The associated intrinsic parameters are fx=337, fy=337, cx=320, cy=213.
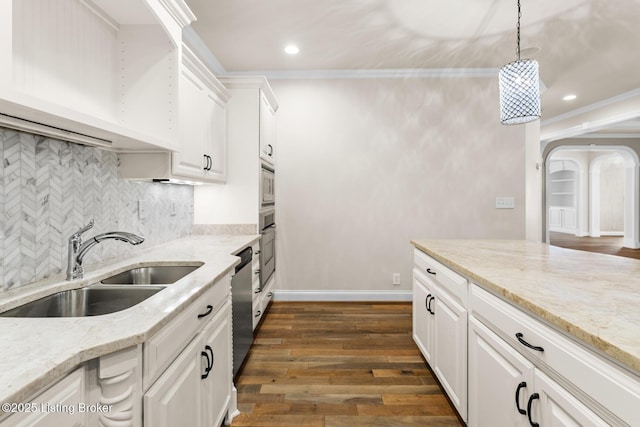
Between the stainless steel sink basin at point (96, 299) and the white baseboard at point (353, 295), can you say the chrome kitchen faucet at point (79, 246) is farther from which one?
the white baseboard at point (353, 295)

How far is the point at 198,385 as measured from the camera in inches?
54.1

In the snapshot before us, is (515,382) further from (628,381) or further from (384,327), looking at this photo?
(384,327)

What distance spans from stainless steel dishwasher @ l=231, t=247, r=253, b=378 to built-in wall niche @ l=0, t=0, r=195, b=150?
96 cm

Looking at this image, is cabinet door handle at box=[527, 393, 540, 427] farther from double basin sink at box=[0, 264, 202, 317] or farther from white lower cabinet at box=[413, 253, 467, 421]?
double basin sink at box=[0, 264, 202, 317]

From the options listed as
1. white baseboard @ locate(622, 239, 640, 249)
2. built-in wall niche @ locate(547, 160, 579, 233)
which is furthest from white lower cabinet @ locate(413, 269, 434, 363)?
built-in wall niche @ locate(547, 160, 579, 233)

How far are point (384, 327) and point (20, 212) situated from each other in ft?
9.24

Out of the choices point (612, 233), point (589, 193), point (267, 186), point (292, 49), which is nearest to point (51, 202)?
point (267, 186)

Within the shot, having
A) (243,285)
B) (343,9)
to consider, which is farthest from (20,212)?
(343,9)

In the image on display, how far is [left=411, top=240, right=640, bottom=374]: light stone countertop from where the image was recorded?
85 centimetres

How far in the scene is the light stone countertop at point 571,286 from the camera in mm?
849

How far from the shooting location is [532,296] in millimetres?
1155

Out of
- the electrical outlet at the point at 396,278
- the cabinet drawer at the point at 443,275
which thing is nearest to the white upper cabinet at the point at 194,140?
the cabinet drawer at the point at 443,275

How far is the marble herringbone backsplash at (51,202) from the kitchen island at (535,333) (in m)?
1.88

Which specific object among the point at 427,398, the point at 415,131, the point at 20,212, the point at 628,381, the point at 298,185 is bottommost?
the point at 427,398
